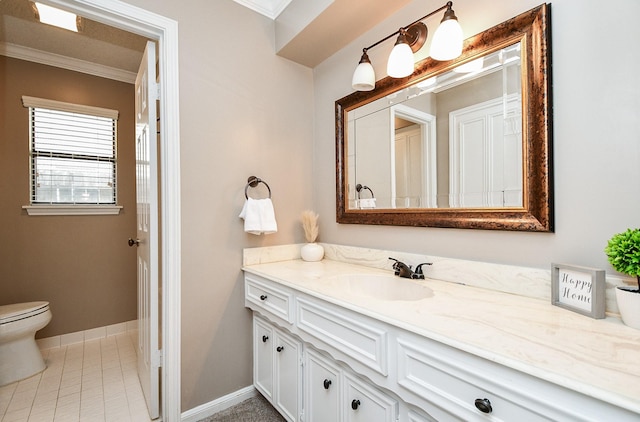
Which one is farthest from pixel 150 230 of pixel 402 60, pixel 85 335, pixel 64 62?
pixel 64 62

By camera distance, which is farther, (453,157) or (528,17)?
(453,157)

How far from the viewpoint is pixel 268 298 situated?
1567 mm

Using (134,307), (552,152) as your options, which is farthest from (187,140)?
(134,307)

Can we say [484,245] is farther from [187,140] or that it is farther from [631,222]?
[187,140]

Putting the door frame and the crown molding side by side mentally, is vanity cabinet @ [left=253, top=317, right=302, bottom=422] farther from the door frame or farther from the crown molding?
the crown molding

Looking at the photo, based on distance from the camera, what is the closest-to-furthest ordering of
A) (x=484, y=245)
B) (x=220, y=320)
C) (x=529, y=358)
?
(x=529, y=358)
(x=484, y=245)
(x=220, y=320)

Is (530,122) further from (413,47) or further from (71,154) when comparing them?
(71,154)

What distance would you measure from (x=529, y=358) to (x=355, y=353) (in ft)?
1.79

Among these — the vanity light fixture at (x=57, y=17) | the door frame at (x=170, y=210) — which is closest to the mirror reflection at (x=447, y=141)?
the door frame at (x=170, y=210)

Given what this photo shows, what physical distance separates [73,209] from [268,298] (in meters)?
2.13

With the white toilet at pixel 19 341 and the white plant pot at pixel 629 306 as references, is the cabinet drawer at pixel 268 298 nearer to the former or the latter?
the white plant pot at pixel 629 306

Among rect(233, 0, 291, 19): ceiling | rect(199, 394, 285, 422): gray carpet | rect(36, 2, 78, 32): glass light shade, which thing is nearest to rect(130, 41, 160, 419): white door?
rect(199, 394, 285, 422): gray carpet

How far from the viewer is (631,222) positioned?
91cm

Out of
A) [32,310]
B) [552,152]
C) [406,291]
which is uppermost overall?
[552,152]
